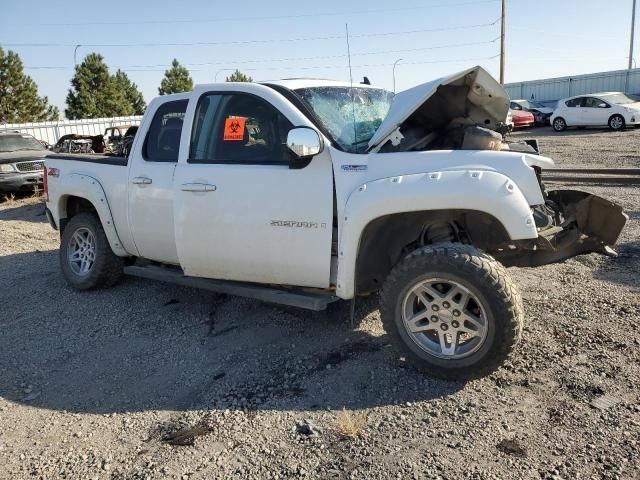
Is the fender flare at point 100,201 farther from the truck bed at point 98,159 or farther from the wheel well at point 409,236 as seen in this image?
the wheel well at point 409,236

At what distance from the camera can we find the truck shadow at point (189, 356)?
3668 mm

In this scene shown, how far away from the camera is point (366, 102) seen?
4875mm

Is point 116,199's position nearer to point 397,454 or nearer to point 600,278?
point 397,454

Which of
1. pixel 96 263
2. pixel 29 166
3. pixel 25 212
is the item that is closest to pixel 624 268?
pixel 96 263

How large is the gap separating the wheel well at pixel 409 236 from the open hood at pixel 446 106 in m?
0.57

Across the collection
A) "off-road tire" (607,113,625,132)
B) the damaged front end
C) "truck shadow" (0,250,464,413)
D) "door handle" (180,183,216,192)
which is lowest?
"truck shadow" (0,250,464,413)

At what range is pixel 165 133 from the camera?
5.05m

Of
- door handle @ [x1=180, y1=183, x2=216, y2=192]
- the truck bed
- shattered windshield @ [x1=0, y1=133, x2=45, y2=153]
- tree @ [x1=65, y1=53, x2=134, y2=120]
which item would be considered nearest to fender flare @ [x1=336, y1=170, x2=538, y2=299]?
door handle @ [x1=180, y1=183, x2=216, y2=192]

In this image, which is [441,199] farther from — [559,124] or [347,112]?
[559,124]

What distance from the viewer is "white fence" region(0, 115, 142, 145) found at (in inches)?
1209

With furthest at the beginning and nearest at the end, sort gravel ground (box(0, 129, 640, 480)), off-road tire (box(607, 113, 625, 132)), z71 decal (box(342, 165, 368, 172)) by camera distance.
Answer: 1. off-road tire (box(607, 113, 625, 132))
2. z71 decal (box(342, 165, 368, 172))
3. gravel ground (box(0, 129, 640, 480))

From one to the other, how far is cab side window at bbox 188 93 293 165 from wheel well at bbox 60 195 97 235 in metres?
2.20

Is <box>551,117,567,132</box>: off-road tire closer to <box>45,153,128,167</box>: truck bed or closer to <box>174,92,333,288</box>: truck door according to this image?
<box>45,153,128,167</box>: truck bed

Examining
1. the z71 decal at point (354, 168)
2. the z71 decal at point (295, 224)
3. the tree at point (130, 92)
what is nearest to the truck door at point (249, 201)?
the z71 decal at point (295, 224)
